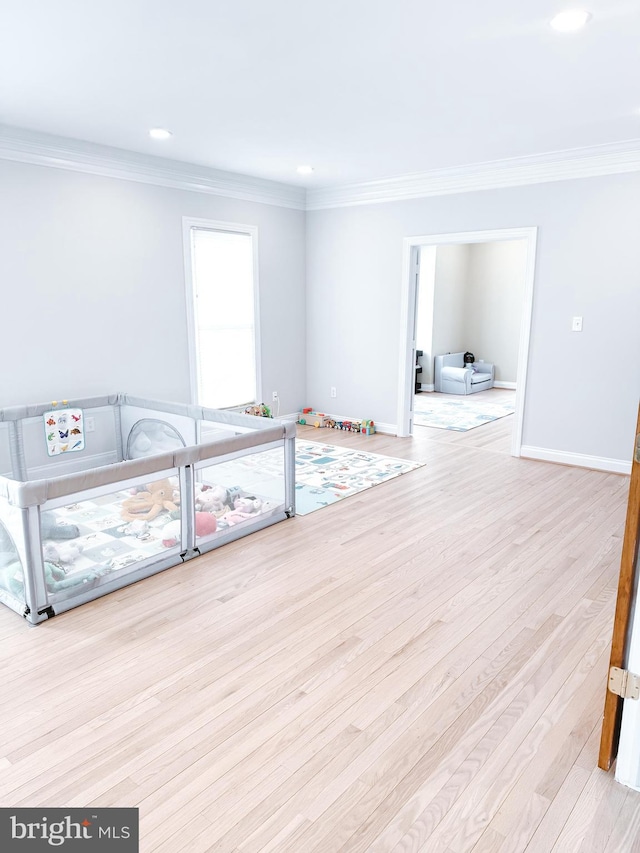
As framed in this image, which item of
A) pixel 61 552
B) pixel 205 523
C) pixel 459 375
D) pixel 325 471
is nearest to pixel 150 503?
pixel 205 523

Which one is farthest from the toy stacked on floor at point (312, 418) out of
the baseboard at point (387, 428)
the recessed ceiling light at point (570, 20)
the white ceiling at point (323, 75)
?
the recessed ceiling light at point (570, 20)

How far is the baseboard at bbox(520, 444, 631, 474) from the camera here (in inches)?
185

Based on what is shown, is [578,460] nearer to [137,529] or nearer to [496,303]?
[137,529]

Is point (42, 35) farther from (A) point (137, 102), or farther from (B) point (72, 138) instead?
(B) point (72, 138)

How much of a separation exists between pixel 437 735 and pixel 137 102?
3612mm

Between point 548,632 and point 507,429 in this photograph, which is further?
point 507,429

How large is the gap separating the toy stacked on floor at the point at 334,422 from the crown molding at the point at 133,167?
7.51 feet

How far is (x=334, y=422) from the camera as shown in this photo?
21.1 feet

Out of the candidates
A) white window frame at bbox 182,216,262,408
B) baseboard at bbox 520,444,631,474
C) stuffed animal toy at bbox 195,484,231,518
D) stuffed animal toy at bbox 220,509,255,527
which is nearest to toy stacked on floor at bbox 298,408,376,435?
white window frame at bbox 182,216,262,408

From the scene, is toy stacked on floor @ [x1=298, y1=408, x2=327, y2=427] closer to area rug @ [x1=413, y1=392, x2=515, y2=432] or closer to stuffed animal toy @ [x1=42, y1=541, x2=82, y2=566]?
area rug @ [x1=413, y1=392, x2=515, y2=432]

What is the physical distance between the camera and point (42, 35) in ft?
8.40

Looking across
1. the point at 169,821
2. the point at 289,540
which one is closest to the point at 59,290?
the point at 289,540

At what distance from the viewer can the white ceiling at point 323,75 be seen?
236 centimetres

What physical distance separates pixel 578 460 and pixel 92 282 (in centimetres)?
426
